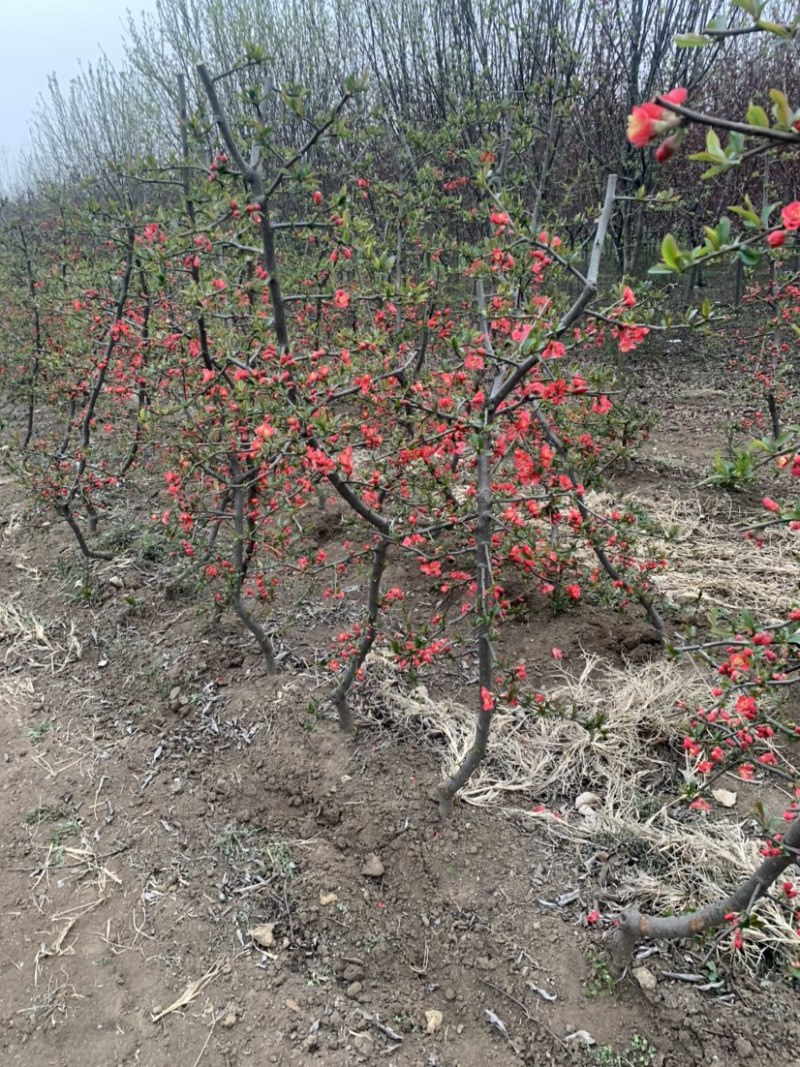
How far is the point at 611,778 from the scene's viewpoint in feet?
9.04

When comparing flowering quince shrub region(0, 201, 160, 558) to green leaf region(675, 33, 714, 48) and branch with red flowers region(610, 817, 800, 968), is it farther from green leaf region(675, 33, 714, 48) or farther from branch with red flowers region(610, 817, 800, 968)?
branch with red flowers region(610, 817, 800, 968)

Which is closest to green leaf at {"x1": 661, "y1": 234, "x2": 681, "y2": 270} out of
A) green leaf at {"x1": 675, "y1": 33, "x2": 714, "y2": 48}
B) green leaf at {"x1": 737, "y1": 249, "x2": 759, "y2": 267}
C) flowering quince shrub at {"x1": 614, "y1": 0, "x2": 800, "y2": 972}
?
flowering quince shrub at {"x1": 614, "y1": 0, "x2": 800, "y2": 972}

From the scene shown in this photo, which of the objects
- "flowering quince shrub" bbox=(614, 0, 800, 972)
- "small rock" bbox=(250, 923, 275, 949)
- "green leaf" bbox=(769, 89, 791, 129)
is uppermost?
"green leaf" bbox=(769, 89, 791, 129)

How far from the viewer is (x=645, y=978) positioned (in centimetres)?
207

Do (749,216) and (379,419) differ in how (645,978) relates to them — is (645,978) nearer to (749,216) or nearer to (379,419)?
(749,216)

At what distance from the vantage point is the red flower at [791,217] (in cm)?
94

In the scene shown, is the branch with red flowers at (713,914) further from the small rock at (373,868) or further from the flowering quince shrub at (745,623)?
the small rock at (373,868)

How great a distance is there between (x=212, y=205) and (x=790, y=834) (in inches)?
106

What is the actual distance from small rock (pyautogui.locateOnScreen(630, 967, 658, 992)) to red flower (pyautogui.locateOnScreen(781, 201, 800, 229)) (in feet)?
6.94

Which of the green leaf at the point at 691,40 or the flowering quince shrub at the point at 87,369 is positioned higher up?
the green leaf at the point at 691,40

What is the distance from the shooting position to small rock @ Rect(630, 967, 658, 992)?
80.9 inches

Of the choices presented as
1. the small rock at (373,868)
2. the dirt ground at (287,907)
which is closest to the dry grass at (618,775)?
the dirt ground at (287,907)

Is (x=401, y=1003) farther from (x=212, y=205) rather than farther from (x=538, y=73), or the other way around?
(x=538, y=73)

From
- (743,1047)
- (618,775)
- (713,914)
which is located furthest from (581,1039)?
(618,775)
